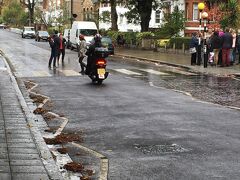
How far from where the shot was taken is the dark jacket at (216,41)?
1028 inches

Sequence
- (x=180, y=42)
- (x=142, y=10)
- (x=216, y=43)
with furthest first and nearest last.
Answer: (x=142, y=10), (x=180, y=42), (x=216, y=43)

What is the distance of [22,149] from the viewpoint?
784 cm

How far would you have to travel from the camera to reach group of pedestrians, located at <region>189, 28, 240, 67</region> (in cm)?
2614

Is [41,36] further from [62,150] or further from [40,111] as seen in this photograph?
[62,150]

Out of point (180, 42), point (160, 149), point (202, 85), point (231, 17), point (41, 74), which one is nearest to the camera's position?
point (160, 149)

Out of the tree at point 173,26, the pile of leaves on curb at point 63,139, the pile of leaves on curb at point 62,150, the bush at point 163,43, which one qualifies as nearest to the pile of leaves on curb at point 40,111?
the pile of leaves on curb at point 63,139

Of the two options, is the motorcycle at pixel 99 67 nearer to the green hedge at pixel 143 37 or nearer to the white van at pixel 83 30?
the green hedge at pixel 143 37

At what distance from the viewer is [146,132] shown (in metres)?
9.82

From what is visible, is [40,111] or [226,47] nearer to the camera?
[40,111]

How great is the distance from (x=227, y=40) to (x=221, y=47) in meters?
0.48

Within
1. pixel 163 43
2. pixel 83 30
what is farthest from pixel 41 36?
pixel 163 43

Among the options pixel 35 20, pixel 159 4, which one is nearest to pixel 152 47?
pixel 159 4

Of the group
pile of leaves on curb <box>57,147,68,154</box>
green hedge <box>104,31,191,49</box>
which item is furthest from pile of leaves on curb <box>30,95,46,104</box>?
green hedge <box>104,31,191,49</box>

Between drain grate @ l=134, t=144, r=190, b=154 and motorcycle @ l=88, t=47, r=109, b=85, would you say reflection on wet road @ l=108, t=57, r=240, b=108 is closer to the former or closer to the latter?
motorcycle @ l=88, t=47, r=109, b=85
